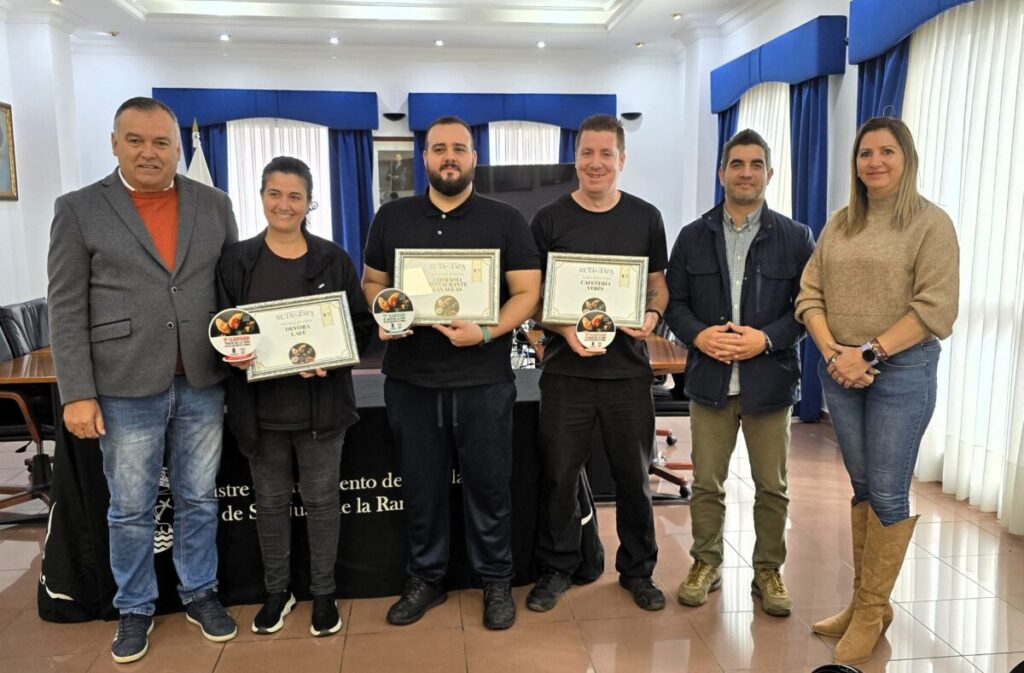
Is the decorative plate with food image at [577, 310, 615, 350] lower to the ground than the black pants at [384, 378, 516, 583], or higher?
higher

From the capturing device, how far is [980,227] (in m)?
3.63

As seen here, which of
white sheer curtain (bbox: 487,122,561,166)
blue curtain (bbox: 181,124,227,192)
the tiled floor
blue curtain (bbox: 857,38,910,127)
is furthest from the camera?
white sheer curtain (bbox: 487,122,561,166)

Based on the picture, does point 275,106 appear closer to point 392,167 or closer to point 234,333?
point 392,167

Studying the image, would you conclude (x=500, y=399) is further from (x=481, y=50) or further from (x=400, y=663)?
(x=481, y=50)

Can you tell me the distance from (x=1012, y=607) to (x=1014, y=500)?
31.4 inches

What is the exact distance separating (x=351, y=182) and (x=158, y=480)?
5394 mm

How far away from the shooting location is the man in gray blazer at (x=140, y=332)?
212 cm

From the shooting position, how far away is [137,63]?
699 centimetres

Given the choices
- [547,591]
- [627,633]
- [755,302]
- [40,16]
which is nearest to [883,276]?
[755,302]

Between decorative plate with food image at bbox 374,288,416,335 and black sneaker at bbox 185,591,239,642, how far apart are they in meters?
1.13

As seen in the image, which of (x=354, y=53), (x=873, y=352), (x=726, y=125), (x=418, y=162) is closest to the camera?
(x=873, y=352)

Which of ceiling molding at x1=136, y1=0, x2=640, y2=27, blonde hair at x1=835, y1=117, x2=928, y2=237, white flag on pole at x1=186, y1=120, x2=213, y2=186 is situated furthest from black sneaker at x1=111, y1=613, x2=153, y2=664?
ceiling molding at x1=136, y1=0, x2=640, y2=27

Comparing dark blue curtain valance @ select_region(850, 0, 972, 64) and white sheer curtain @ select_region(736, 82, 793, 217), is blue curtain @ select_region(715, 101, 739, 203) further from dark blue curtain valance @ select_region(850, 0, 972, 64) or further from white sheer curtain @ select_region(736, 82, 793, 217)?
dark blue curtain valance @ select_region(850, 0, 972, 64)

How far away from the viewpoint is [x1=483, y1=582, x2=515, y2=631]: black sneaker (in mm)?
2488
